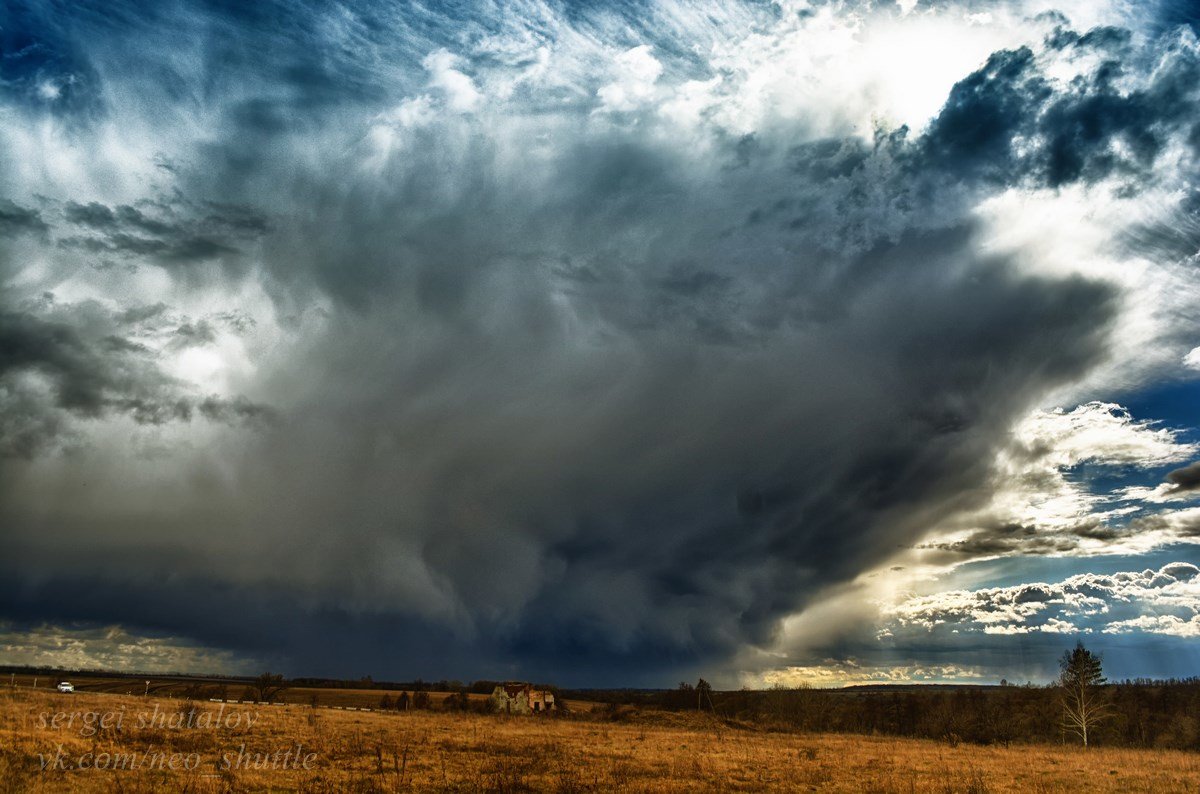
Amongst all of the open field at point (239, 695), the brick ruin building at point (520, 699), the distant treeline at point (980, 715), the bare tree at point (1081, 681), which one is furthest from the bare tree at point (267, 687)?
the bare tree at point (1081, 681)

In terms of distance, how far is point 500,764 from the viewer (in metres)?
28.4

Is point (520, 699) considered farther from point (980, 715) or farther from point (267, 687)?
point (980, 715)

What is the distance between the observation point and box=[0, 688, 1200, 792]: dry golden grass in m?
21.4

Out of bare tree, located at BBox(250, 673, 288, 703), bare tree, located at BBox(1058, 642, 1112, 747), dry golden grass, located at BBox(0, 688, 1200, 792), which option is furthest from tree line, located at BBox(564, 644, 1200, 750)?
bare tree, located at BBox(250, 673, 288, 703)

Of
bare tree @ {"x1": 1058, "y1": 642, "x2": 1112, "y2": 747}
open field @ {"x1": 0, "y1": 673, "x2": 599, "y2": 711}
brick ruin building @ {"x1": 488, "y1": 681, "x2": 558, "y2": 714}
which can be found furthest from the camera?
brick ruin building @ {"x1": 488, "y1": 681, "x2": 558, "y2": 714}

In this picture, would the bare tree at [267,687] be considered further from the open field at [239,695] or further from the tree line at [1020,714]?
the tree line at [1020,714]

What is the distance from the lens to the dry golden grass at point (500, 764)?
70.1 ft

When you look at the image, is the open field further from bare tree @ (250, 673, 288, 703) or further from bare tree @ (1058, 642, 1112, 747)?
bare tree @ (1058, 642, 1112, 747)

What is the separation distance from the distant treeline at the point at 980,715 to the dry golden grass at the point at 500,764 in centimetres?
4032

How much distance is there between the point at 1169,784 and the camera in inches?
1196

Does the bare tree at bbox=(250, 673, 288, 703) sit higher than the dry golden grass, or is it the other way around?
the dry golden grass

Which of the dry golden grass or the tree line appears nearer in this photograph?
the dry golden grass

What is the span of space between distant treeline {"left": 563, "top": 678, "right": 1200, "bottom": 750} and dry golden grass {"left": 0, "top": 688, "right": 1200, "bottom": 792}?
4032cm

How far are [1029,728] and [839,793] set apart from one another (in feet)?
321
